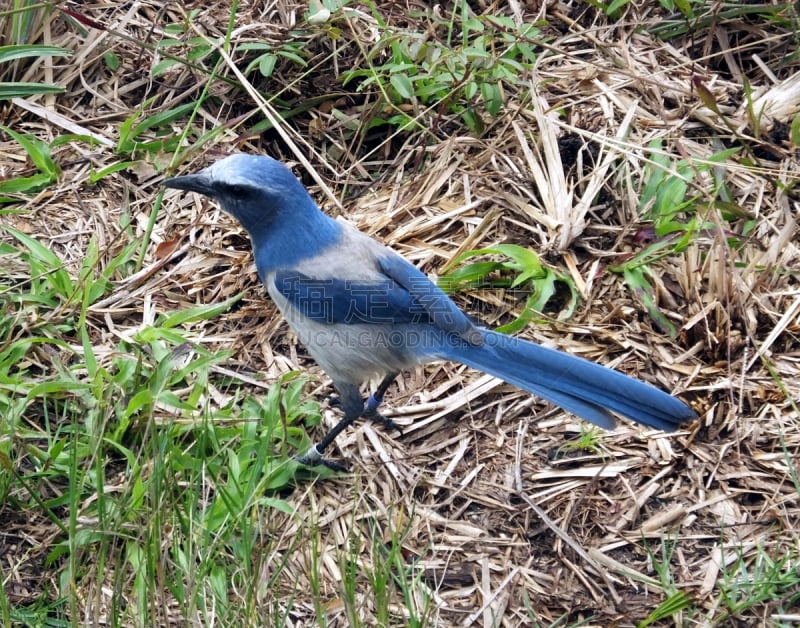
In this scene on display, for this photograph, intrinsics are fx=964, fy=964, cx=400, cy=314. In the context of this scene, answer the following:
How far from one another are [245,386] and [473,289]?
1281mm

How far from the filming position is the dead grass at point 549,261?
3893 millimetres

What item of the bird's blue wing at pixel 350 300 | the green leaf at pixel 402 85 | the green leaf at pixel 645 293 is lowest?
the green leaf at pixel 645 293

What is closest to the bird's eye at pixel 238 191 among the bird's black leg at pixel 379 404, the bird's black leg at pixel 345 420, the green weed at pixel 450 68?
the bird's black leg at pixel 345 420

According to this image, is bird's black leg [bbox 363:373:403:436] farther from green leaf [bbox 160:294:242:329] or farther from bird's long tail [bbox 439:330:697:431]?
green leaf [bbox 160:294:242:329]

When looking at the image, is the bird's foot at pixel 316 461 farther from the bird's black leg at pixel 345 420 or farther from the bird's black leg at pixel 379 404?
the bird's black leg at pixel 379 404

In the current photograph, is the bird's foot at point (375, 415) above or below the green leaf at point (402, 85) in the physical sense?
below

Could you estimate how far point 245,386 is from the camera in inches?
183

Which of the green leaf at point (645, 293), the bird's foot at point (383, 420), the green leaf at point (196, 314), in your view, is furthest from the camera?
the green leaf at point (196, 314)

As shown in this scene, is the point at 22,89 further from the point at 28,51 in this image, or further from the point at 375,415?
the point at 375,415

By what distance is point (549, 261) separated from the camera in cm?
506

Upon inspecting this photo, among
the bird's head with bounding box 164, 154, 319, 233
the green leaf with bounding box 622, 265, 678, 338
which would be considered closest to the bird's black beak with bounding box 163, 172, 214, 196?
the bird's head with bounding box 164, 154, 319, 233

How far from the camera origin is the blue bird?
4289mm

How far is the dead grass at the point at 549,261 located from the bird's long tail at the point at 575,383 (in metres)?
0.38

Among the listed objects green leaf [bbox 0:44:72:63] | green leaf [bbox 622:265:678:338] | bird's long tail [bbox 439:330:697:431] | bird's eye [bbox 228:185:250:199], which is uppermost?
green leaf [bbox 0:44:72:63]
